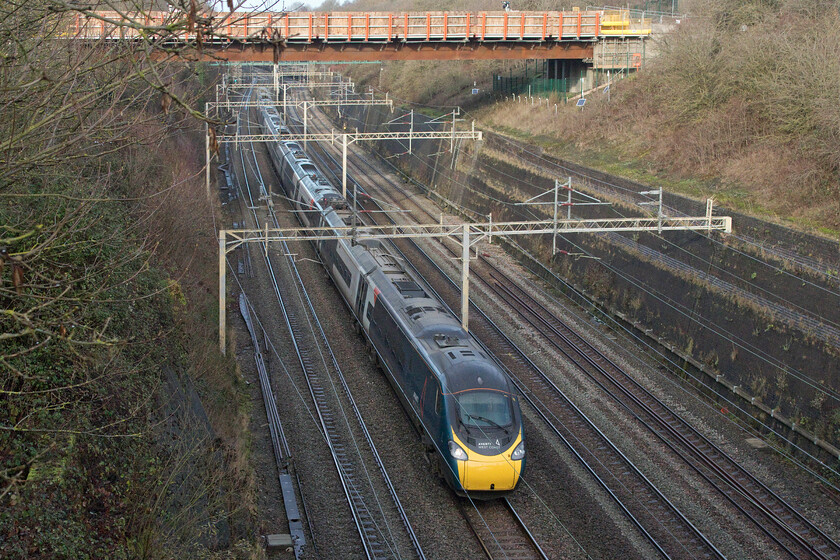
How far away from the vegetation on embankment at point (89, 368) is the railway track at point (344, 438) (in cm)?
201

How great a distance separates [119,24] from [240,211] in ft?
114

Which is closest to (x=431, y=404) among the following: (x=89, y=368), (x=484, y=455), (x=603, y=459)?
(x=484, y=455)

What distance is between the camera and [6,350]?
1030 cm

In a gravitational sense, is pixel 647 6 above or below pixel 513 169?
above

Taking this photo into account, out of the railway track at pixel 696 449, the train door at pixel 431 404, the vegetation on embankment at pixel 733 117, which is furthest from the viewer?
the vegetation on embankment at pixel 733 117

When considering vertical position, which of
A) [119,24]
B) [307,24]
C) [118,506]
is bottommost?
[118,506]

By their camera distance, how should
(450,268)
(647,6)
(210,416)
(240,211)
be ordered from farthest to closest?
(647,6), (240,211), (450,268), (210,416)

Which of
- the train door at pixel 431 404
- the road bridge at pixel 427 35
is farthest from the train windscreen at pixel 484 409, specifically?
the road bridge at pixel 427 35

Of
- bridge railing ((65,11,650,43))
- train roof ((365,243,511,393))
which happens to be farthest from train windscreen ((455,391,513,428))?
bridge railing ((65,11,650,43))

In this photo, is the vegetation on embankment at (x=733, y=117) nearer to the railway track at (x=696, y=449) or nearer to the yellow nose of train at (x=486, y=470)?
the railway track at (x=696, y=449)

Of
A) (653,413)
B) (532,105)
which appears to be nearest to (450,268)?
(653,413)

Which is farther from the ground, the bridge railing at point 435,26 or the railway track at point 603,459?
the bridge railing at point 435,26

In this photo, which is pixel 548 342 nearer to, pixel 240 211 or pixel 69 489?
pixel 69 489

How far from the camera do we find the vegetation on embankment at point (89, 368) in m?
7.40
